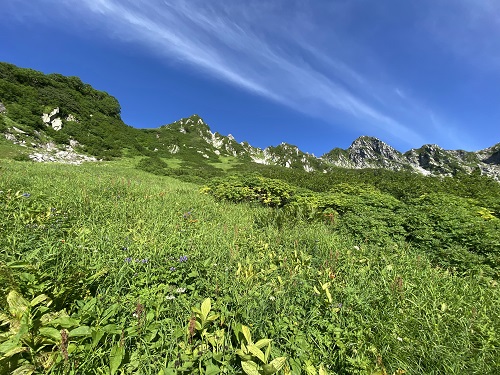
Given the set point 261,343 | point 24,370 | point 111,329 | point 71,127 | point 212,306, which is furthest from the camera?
point 71,127

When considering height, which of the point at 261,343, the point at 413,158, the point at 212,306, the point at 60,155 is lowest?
the point at 212,306

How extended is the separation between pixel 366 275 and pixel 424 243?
10.6ft

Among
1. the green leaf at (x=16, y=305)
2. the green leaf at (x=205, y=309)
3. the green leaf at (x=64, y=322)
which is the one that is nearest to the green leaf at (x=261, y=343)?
the green leaf at (x=205, y=309)

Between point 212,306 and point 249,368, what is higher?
point 249,368

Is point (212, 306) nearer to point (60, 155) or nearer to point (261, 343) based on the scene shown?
point (261, 343)

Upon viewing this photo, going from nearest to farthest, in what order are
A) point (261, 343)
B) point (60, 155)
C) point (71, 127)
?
point (261, 343), point (60, 155), point (71, 127)

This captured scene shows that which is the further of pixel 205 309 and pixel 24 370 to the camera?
pixel 205 309

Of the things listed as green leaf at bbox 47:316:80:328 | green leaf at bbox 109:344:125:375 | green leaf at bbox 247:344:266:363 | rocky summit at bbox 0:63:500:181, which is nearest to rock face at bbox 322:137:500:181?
rocky summit at bbox 0:63:500:181

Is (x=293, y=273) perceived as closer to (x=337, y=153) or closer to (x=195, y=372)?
(x=195, y=372)

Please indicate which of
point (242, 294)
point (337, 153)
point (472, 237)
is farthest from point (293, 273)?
point (337, 153)

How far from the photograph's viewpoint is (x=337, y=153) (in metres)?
178

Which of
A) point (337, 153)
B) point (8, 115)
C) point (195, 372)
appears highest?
point (337, 153)

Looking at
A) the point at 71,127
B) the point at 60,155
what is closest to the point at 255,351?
the point at 60,155

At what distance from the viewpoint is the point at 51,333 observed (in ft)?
5.53
